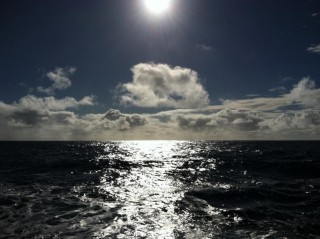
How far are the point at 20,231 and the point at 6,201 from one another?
7208 millimetres

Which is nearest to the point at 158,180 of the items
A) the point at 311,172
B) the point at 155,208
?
the point at 155,208

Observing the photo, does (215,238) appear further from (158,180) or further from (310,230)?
(158,180)

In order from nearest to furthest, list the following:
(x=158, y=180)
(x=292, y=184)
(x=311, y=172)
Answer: (x=292, y=184)
(x=158, y=180)
(x=311, y=172)

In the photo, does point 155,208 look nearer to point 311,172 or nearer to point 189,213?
point 189,213

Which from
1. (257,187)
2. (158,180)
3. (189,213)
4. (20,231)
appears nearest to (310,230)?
(189,213)

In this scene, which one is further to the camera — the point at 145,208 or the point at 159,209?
the point at 145,208

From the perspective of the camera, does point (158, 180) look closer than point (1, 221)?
No

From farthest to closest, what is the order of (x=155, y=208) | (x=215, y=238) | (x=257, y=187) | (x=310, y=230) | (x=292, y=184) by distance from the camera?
(x=292, y=184) < (x=257, y=187) < (x=155, y=208) < (x=310, y=230) < (x=215, y=238)


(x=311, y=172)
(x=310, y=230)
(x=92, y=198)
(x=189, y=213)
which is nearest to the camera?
(x=310, y=230)

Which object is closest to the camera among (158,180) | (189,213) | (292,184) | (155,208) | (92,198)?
(189,213)

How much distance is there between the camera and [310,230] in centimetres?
1386

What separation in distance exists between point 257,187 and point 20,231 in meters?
18.8

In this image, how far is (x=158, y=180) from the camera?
3011 cm

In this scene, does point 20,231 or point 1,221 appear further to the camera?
point 1,221
